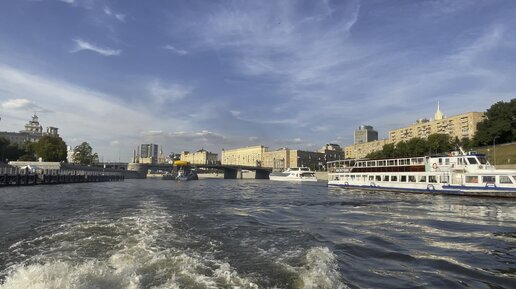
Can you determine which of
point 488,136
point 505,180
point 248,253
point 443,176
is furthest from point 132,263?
point 488,136

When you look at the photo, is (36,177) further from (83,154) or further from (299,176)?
(83,154)

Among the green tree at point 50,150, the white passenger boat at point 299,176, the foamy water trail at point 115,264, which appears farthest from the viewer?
the white passenger boat at point 299,176

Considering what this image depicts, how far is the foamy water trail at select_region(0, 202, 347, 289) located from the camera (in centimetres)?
1016

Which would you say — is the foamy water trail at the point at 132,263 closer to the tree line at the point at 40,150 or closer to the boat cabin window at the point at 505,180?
the boat cabin window at the point at 505,180

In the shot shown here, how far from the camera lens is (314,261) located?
13.4 metres

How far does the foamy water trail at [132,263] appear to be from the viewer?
10.2 m

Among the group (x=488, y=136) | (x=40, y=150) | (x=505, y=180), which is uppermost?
(x=488, y=136)

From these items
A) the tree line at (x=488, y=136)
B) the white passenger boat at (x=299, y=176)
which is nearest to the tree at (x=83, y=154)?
the white passenger boat at (x=299, y=176)

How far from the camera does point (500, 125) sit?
130 metres

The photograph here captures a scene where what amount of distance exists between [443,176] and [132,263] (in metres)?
55.3

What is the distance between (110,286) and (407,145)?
15456cm

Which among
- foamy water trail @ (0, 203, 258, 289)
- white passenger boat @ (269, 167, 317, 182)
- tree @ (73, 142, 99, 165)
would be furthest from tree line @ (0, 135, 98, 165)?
A: foamy water trail @ (0, 203, 258, 289)

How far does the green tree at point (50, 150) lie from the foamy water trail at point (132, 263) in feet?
442

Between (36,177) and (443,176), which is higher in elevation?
(443,176)
